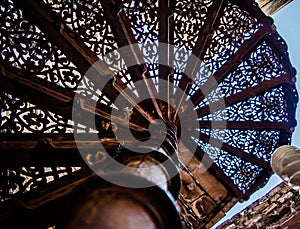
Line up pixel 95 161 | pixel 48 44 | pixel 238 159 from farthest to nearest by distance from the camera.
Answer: pixel 238 159
pixel 48 44
pixel 95 161

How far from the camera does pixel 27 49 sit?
120 inches

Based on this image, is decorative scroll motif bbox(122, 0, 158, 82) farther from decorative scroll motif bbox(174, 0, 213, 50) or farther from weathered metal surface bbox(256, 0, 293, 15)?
weathered metal surface bbox(256, 0, 293, 15)

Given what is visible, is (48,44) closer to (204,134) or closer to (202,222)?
(204,134)

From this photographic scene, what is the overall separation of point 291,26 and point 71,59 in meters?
6.34

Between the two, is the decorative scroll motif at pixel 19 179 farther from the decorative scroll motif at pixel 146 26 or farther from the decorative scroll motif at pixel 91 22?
the decorative scroll motif at pixel 146 26

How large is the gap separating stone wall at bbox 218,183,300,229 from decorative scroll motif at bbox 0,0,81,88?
2001 mm

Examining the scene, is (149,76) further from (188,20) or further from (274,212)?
(274,212)

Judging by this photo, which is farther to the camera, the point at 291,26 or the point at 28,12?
the point at 291,26

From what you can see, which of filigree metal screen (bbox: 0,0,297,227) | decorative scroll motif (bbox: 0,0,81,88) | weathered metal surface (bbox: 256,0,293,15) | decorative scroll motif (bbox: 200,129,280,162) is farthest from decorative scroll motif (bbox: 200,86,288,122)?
weathered metal surface (bbox: 256,0,293,15)

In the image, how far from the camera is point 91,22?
3.31m

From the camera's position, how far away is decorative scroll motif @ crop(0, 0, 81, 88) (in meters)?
3.01

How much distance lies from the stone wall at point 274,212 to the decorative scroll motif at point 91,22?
1953mm

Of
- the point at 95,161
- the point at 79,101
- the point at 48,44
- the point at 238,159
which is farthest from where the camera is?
the point at 238,159

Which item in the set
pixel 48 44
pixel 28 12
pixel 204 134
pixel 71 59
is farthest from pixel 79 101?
pixel 204 134
